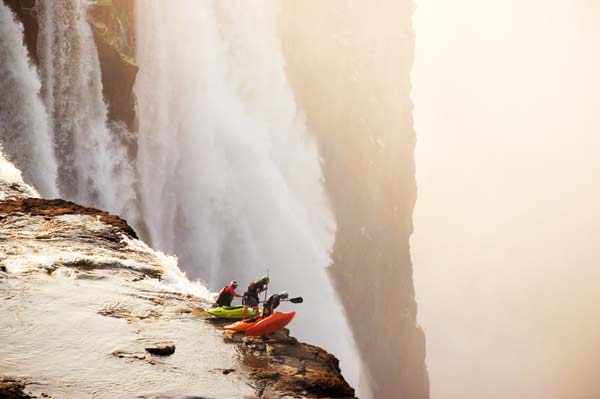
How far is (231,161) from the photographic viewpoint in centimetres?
3831

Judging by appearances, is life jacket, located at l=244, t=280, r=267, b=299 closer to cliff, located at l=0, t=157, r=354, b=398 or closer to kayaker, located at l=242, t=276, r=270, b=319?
kayaker, located at l=242, t=276, r=270, b=319

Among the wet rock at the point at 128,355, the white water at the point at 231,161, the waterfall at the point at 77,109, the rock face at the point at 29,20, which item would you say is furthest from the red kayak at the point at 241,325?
the white water at the point at 231,161

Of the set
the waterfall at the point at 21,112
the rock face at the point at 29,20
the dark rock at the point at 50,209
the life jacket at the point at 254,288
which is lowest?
the life jacket at the point at 254,288

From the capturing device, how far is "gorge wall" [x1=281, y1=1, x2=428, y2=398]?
45906 mm

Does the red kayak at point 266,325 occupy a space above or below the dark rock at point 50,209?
below

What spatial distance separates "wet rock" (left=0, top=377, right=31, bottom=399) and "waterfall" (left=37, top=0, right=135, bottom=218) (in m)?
19.7

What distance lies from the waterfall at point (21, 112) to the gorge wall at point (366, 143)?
993 inches

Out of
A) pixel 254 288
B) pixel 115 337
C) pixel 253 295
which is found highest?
pixel 254 288

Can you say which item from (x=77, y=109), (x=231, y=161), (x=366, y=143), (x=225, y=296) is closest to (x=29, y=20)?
(x=77, y=109)

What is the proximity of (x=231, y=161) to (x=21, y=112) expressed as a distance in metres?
17.5

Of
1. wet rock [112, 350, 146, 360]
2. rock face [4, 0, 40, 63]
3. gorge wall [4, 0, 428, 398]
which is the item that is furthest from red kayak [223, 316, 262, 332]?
rock face [4, 0, 40, 63]

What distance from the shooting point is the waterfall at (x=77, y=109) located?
961 inches

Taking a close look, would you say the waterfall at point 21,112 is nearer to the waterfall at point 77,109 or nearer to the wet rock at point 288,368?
the waterfall at point 77,109

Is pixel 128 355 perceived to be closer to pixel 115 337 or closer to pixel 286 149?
pixel 115 337
